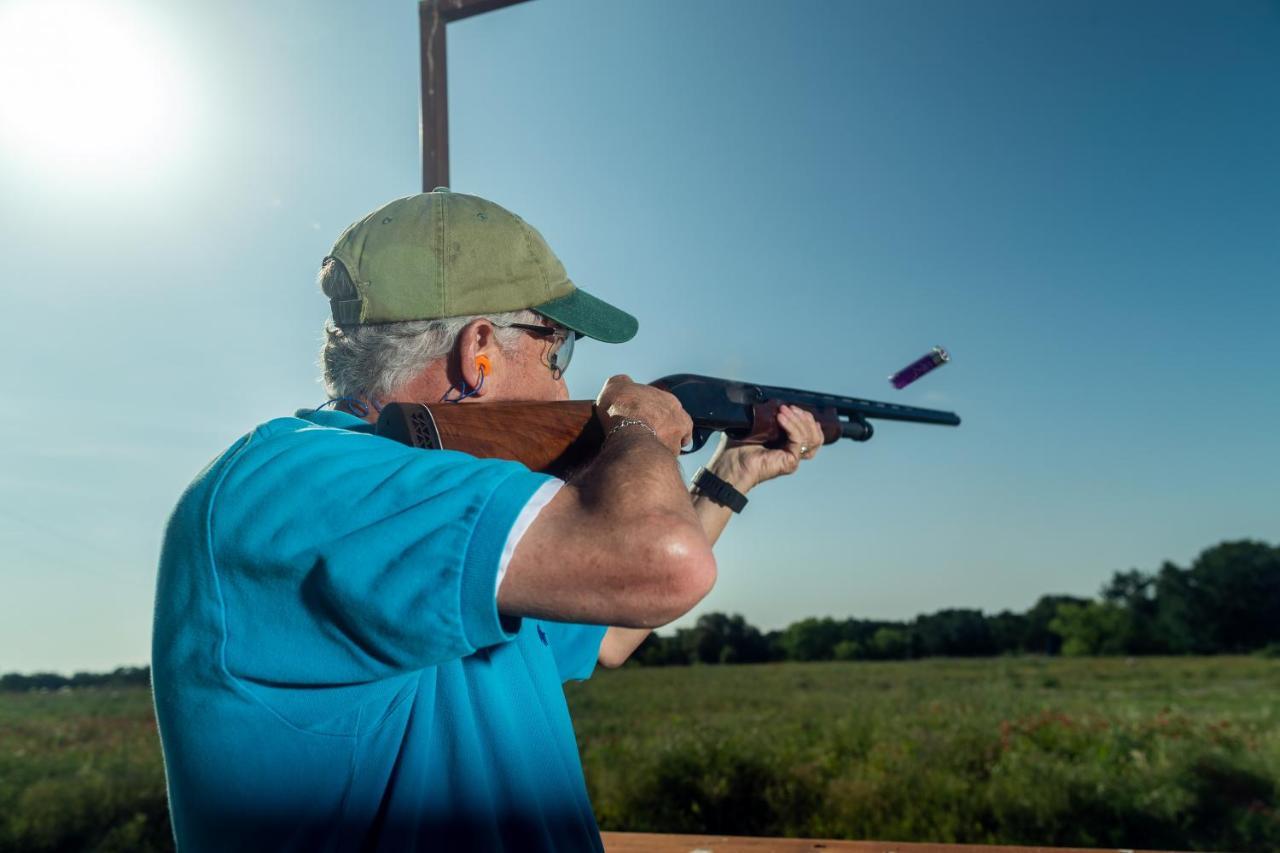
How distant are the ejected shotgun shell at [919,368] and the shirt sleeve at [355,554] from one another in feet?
6.92

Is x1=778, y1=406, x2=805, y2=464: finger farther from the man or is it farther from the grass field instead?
the grass field

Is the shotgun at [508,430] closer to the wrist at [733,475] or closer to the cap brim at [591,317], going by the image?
the cap brim at [591,317]

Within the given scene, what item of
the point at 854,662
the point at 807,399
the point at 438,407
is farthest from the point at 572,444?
the point at 854,662

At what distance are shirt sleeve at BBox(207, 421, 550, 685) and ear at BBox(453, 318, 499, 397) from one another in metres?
0.41

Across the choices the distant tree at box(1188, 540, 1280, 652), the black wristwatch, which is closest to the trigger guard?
the black wristwatch

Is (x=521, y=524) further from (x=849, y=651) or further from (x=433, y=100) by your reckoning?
(x=849, y=651)

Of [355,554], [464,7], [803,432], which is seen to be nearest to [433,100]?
[464,7]

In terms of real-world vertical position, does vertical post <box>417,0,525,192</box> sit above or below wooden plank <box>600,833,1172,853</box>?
above

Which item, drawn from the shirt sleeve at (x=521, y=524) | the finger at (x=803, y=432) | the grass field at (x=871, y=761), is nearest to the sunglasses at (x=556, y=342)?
the shirt sleeve at (x=521, y=524)

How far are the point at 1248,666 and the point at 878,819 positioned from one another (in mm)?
3257

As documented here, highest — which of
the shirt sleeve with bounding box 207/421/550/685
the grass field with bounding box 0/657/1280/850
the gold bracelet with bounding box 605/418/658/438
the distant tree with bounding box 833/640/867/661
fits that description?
the gold bracelet with bounding box 605/418/658/438

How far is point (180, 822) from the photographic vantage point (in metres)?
1.21

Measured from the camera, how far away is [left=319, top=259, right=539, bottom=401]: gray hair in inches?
58.6

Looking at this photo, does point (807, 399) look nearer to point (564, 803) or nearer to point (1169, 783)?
point (564, 803)
